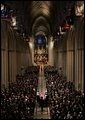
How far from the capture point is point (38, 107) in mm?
36219

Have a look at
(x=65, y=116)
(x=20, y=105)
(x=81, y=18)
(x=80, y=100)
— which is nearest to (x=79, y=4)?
(x=81, y=18)

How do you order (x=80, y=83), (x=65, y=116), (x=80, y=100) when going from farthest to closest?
(x=80, y=83)
(x=80, y=100)
(x=65, y=116)

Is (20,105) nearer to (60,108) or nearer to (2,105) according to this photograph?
(2,105)

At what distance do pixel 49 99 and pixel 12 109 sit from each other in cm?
924

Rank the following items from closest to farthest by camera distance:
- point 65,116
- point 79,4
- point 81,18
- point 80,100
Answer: point 65,116
point 80,100
point 79,4
point 81,18

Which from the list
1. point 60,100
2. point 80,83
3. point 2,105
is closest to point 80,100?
point 60,100

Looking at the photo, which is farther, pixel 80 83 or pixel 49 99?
pixel 80 83

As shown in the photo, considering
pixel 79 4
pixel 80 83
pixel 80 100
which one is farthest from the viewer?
pixel 80 83

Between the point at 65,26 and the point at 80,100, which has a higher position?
the point at 65,26

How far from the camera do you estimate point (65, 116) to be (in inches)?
973

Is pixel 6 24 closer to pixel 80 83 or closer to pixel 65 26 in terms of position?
pixel 65 26

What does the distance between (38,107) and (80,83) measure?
11392 mm

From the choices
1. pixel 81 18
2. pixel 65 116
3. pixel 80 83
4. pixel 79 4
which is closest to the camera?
pixel 65 116

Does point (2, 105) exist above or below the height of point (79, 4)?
below
